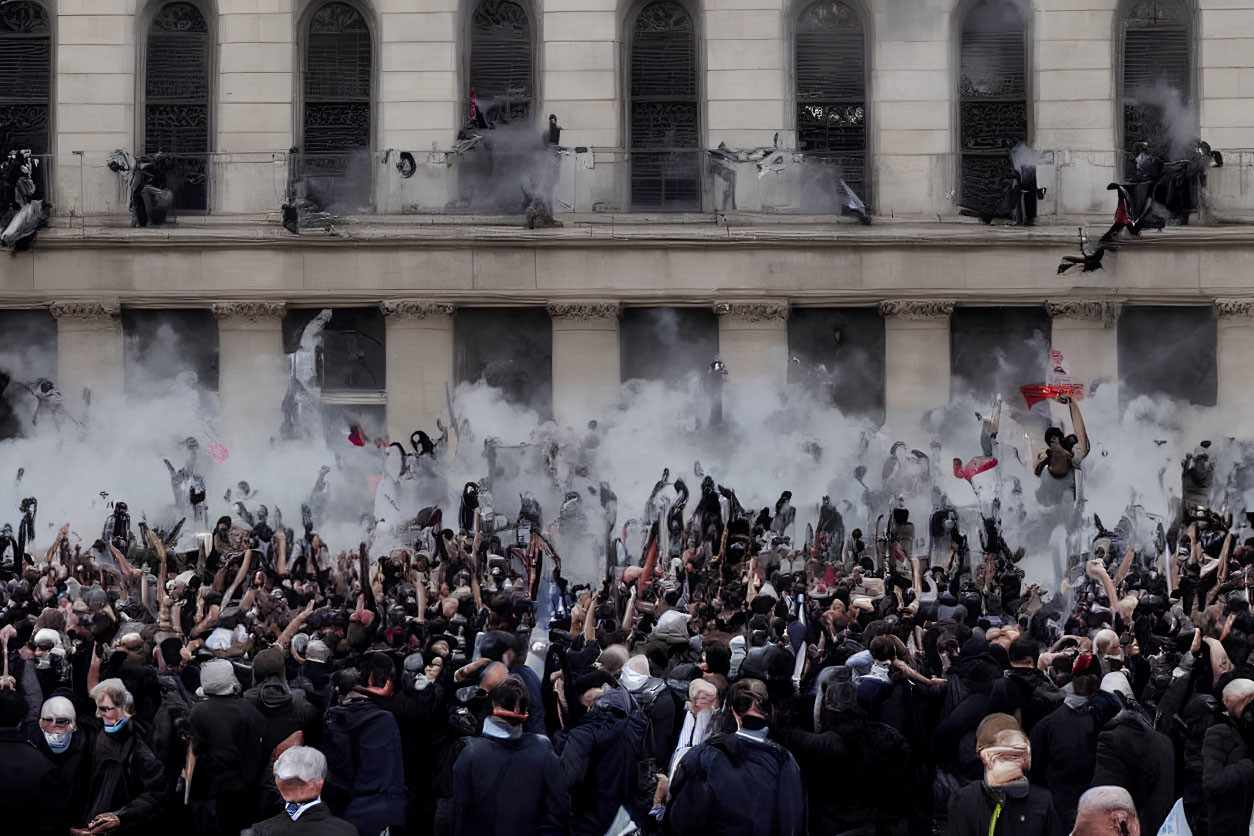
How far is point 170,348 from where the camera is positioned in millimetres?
34844

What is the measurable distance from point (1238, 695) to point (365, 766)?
17.0ft

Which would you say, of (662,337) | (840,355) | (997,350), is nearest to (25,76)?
(662,337)

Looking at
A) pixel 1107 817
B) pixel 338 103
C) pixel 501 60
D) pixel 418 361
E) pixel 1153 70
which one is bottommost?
pixel 1107 817

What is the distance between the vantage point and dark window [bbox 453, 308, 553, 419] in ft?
113

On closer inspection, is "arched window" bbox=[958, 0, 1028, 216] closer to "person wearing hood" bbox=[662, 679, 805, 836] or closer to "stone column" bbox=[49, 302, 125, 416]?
"stone column" bbox=[49, 302, 125, 416]

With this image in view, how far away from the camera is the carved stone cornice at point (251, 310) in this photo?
1351 inches

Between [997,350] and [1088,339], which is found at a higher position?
[1088,339]

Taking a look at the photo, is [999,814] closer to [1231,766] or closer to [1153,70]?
[1231,766]

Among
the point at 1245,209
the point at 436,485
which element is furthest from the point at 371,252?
the point at 1245,209

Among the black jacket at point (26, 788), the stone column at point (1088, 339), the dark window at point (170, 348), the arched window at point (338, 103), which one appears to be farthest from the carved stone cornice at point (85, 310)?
the black jacket at point (26, 788)

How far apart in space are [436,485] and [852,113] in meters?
9.46

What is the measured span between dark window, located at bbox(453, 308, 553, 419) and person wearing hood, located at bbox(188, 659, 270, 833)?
22.0 metres

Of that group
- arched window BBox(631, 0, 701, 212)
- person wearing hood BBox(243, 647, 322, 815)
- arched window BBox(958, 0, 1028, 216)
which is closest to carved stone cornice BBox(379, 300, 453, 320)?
arched window BBox(631, 0, 701, 212)

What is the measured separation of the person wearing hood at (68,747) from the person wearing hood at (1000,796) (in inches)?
201
